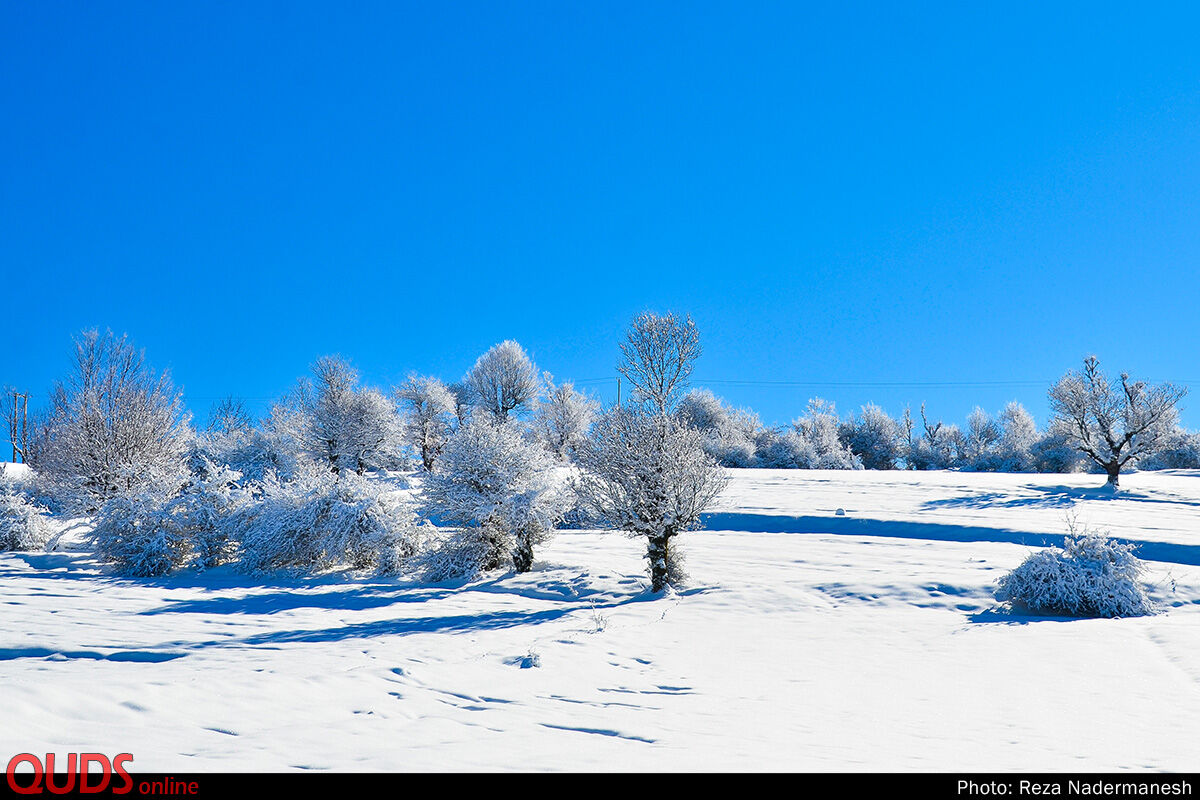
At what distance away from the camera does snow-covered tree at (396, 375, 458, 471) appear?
51094mm

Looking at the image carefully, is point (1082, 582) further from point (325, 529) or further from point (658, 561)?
point (325, 529)

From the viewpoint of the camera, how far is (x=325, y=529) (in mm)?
15164

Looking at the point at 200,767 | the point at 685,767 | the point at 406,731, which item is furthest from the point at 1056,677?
the point at 200,767

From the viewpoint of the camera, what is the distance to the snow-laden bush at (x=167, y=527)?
15.1 meters

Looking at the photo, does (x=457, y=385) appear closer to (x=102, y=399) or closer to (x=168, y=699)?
(x=102, y=399)

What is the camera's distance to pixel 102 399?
23125mm

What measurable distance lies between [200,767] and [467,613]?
7.97m

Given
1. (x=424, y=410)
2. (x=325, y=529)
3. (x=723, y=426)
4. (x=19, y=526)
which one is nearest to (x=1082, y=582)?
(x=325, y=529)

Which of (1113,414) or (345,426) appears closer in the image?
(1113,414)

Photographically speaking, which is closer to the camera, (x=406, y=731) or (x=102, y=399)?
(x=406, y=731)

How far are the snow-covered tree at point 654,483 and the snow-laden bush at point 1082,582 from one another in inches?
221

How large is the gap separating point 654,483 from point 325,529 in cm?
807

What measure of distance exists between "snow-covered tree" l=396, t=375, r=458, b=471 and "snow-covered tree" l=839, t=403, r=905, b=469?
1344 inches

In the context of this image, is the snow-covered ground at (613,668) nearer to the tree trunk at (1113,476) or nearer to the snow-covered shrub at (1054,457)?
the tree trunk at (1113,476)
